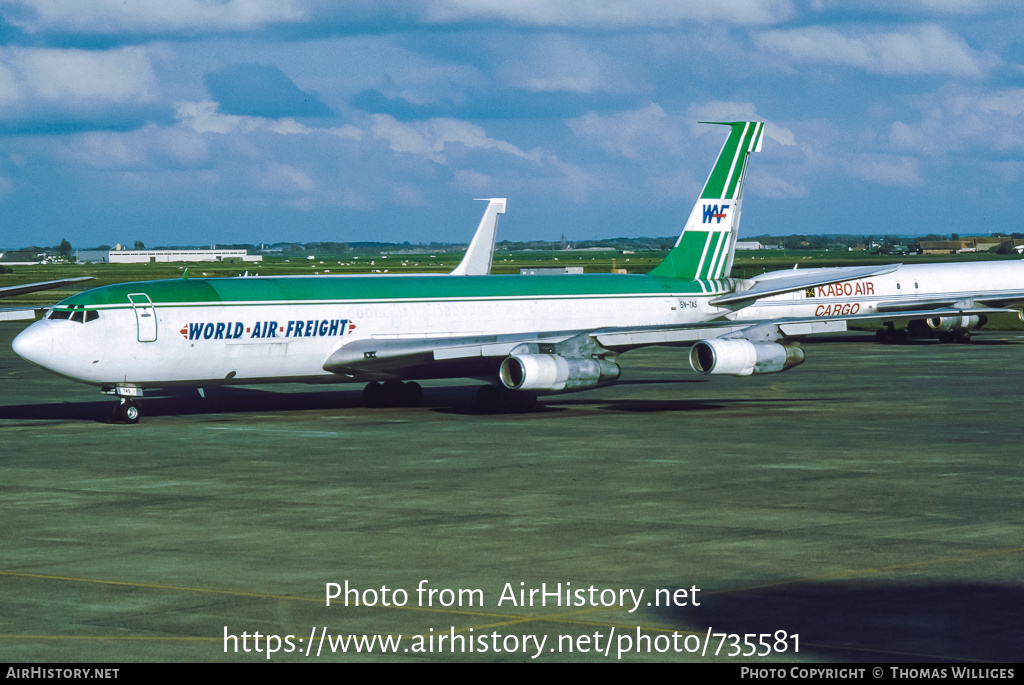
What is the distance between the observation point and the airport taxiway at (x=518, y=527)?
15242mm

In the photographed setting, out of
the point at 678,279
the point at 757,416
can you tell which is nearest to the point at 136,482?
the point at 757,416

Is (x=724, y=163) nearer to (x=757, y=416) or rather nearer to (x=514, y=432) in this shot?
(x=757, y=416)

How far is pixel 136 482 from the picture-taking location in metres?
27.5

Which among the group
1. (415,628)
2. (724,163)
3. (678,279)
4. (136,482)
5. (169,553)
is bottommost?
(415,628)

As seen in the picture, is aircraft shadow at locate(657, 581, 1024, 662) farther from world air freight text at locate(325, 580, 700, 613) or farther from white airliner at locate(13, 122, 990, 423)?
white airliner at locate(13, 122, 990, 423)

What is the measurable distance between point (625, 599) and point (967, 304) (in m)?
60.0

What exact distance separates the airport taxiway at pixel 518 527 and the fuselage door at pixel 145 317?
2662mm

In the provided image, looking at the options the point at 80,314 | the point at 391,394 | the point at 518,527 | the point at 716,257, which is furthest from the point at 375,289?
the point at 518,527

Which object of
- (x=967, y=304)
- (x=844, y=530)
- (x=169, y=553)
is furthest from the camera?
(x=967, y=304)

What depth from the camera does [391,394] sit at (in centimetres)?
4347

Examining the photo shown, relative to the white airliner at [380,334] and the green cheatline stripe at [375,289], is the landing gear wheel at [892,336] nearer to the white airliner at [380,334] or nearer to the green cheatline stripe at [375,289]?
the white airliner at [380,334]

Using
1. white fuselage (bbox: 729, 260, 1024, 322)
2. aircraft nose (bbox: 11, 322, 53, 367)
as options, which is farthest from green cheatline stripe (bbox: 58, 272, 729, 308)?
white fuselage (bbox: 729, 260, 1024, 322)

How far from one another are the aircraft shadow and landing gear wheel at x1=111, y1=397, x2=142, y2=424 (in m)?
25.2

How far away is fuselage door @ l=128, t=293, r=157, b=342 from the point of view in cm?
3734
